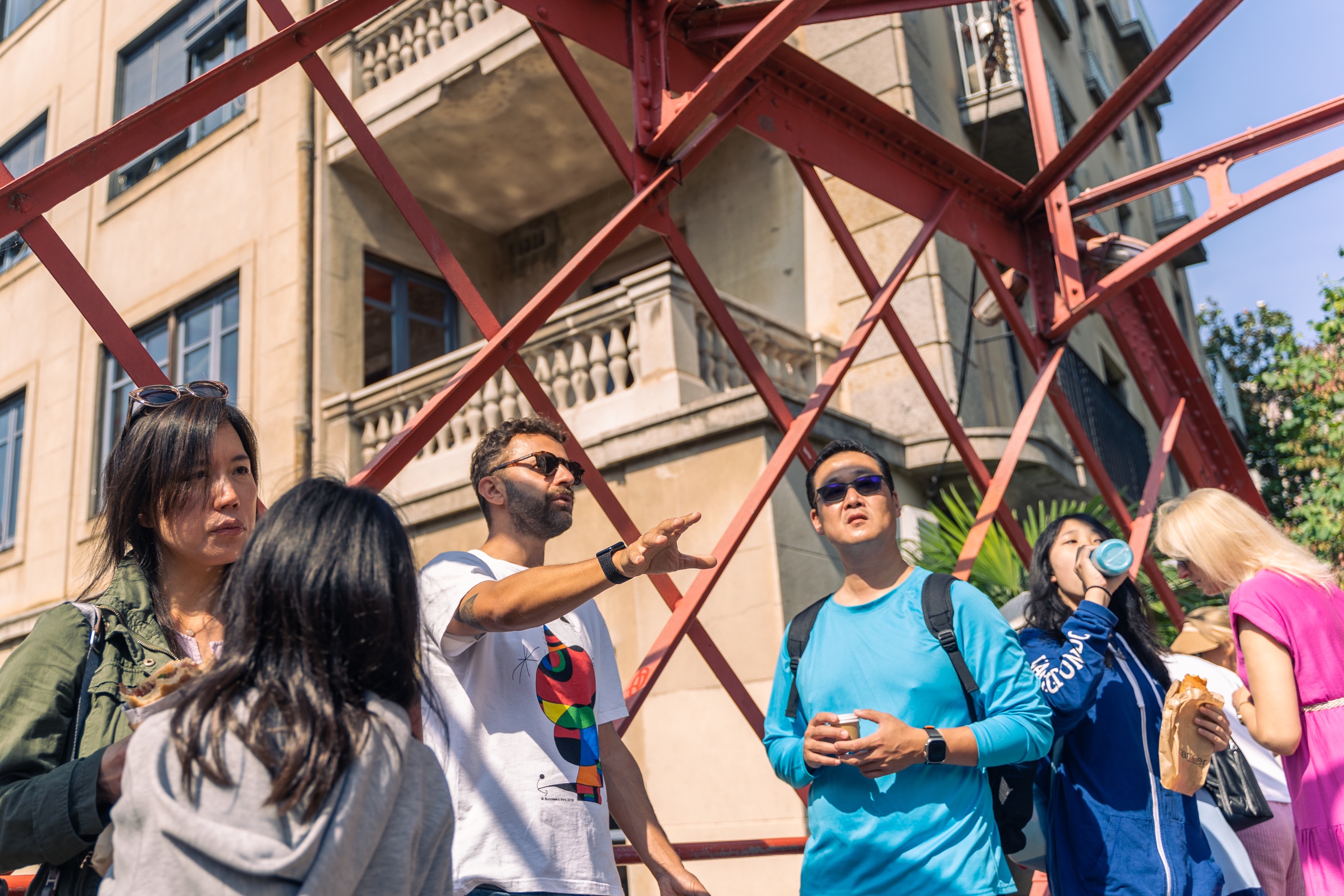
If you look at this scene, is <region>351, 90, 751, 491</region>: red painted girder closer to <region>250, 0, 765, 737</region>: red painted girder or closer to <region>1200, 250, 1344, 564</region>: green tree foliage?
<region>250, 0, 765, 737</region>: red painted girder

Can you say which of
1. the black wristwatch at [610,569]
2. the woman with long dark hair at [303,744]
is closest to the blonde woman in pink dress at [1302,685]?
the black wristwatch at [610,569]

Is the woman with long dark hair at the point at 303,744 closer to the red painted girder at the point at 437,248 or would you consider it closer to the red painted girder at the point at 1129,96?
the red painted girder at the point at 437,248

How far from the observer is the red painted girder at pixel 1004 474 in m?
4.21

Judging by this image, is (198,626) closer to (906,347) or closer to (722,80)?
(722,80)

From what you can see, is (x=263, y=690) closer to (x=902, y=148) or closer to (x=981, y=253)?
(x=902, y=148)

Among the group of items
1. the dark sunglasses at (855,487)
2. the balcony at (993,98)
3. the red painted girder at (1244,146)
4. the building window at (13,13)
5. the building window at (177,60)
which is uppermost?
the building window at (13,13)

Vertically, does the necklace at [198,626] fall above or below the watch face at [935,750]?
above

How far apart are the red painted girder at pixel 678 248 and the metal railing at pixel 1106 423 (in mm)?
6170

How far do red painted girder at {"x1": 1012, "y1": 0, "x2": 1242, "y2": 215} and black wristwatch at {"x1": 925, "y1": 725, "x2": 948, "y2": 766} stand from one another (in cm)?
274

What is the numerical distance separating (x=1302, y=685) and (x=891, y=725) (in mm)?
1158

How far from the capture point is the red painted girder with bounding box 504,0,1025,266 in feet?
11.3

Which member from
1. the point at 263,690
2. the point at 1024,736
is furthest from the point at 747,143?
the point at 263,690

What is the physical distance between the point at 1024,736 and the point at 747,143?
8016 millimetres

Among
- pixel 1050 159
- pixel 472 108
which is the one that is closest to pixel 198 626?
pixel 1050 159
